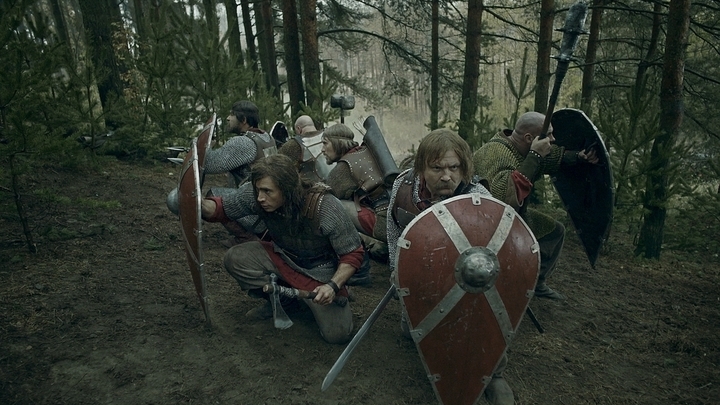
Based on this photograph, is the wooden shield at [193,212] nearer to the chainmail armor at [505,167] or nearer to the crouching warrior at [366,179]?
the crouching warrior at [366,179]

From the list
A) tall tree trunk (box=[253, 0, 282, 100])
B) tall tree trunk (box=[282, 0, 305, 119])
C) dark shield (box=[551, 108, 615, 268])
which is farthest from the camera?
tall tree trunk (box=[253, 0, 282, 100])

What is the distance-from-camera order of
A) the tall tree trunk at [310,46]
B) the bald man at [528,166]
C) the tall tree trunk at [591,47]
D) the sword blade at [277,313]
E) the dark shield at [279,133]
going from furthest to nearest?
the tall tree trunk at [310,46], the tall tree trunk at [591,47], the dark shield at [279,133], the bald man at [528,166], the sword blade at [277,313]

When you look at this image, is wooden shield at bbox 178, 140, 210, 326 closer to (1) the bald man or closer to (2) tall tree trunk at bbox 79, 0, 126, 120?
(1) the bald man

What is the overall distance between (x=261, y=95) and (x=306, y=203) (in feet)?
19.6

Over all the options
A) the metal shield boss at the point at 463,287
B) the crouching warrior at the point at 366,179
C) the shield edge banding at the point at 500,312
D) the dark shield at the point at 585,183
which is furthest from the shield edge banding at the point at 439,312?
the dark shield at the point at 585,183

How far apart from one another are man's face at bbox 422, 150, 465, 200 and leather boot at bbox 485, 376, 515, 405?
1.09 metres

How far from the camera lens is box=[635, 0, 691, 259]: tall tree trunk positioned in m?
4.80

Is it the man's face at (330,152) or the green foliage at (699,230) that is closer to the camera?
the man's face at (330,152)

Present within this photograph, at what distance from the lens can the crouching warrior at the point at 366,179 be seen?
173 inches

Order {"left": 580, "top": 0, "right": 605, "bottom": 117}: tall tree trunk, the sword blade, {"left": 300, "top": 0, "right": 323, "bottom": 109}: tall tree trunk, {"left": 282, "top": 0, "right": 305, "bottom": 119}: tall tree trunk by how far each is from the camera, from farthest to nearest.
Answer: {"left": 282, "top": 0, "right": 305, "bottom": 119}: tall tree trunk, {"left": 300, "top": 0, "right": 323, "bottom": 109}: tall tree trunk, {"left": 580, "top": 0, "right": 605, "bottom": 117}: tall tree trunk, the sword blade

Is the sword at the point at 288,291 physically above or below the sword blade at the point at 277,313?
above

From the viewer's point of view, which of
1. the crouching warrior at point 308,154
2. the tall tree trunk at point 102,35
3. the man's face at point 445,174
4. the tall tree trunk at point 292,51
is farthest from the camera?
the tall tree trunk at point 292,51

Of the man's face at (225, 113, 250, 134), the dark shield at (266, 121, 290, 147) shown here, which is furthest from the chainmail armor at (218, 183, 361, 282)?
the dark shield at (266, 121, 290, 147)

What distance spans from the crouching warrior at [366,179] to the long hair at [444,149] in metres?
1.56
